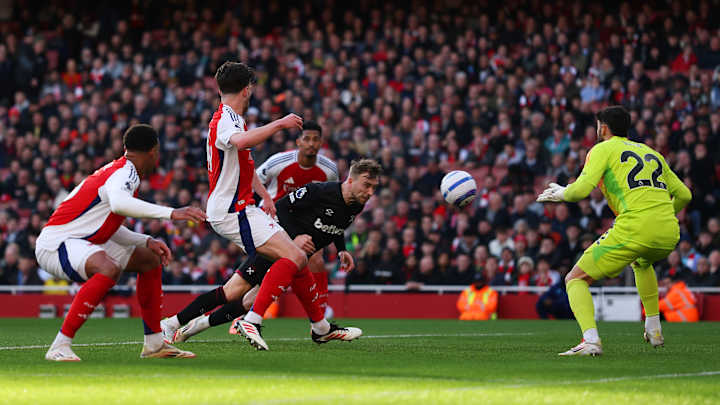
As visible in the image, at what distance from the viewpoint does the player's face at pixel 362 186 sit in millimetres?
9281

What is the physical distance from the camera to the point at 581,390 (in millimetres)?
5590

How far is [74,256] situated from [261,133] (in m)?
1.58

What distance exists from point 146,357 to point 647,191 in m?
3.95

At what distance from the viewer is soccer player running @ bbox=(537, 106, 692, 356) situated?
8.16 meters

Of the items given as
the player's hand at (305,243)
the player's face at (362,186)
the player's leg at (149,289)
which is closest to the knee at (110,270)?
the player's leg at (149,289)

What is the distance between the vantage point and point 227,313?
9391 millimetres

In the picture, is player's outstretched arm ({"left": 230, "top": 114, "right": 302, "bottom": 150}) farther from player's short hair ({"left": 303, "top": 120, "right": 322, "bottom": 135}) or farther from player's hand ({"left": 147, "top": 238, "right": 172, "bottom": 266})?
player's short hair ({"left": 303, "top": 120, "right": 322, "bottom": 135})

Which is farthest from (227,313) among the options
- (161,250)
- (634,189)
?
(634,189)

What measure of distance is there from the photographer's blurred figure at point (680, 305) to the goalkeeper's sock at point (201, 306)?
9.08 metres

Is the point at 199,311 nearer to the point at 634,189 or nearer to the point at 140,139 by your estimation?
the point at 140,139

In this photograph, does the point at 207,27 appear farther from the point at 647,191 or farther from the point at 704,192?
the point at 647,191

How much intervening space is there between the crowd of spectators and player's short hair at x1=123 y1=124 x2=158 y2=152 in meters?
10.7

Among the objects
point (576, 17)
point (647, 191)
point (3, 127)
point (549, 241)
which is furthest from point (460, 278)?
point (3, 127)

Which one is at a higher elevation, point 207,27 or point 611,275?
point 207,27
